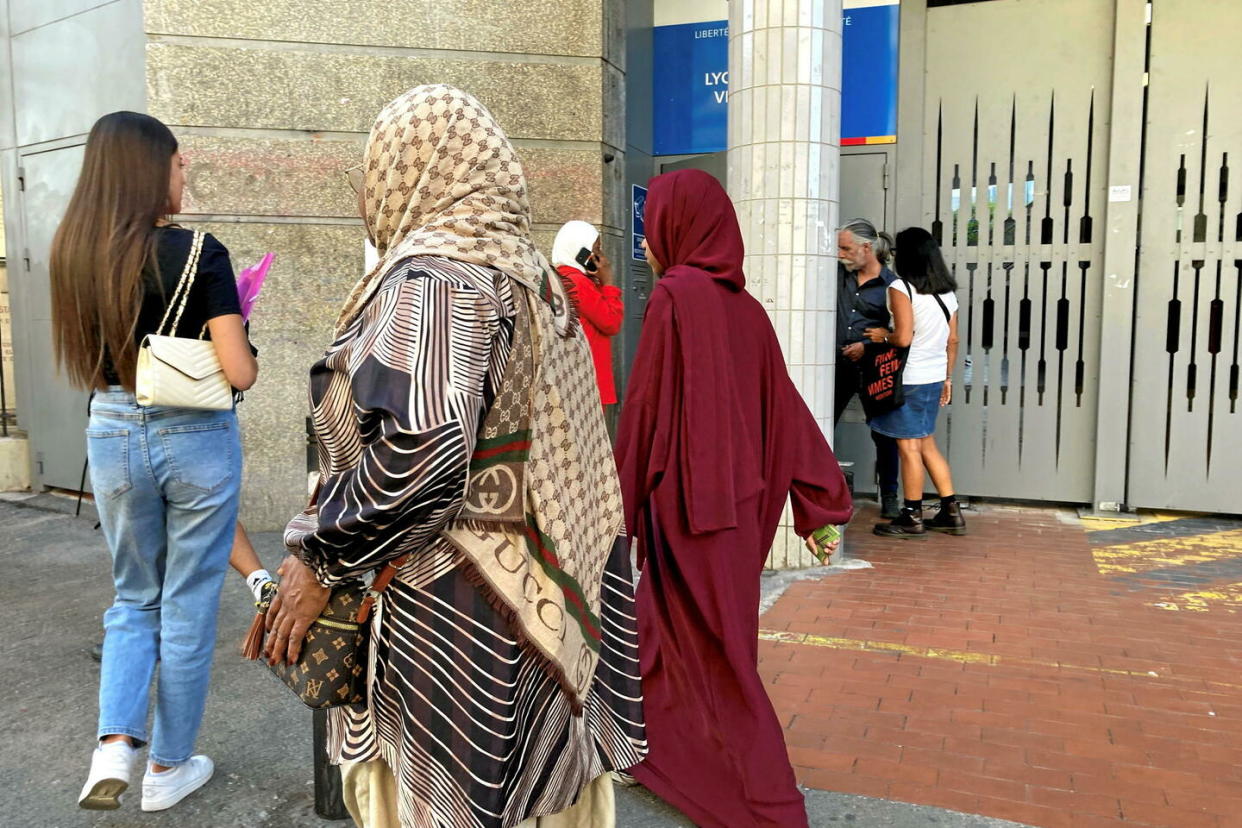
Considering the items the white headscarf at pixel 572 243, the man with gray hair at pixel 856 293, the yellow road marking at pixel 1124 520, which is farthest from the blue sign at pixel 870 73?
the yellow road marking at pixel 1124 520

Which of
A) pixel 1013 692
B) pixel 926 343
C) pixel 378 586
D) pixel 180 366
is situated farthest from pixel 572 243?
pixel 378 586

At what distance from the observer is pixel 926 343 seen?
6469 millimetres

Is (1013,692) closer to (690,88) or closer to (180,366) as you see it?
(180,366)

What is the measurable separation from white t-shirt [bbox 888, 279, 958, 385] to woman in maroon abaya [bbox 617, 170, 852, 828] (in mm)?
3439

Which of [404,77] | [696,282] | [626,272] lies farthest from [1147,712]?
[404,77]

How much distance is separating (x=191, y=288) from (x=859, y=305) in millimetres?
4710

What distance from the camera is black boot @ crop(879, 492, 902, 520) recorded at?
22.9ft

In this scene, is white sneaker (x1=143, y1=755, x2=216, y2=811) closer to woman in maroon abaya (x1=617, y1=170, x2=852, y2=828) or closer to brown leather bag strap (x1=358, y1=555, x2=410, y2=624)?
woman in maroon abaya (x1=617, y1=170, x2=852, y2=828)

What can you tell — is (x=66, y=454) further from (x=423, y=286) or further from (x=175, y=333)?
(x=423, y=286)

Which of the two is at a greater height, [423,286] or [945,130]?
[945,130]

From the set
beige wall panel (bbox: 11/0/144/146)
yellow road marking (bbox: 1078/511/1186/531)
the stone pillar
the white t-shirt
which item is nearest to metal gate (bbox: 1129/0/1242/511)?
yellow road marking (bbox: 1078/511/1186/531)

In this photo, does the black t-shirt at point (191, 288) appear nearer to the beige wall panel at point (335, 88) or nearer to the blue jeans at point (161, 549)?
the blue jeans at point (161, 549)

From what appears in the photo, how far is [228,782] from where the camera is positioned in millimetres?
3268

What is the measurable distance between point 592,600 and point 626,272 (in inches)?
206
